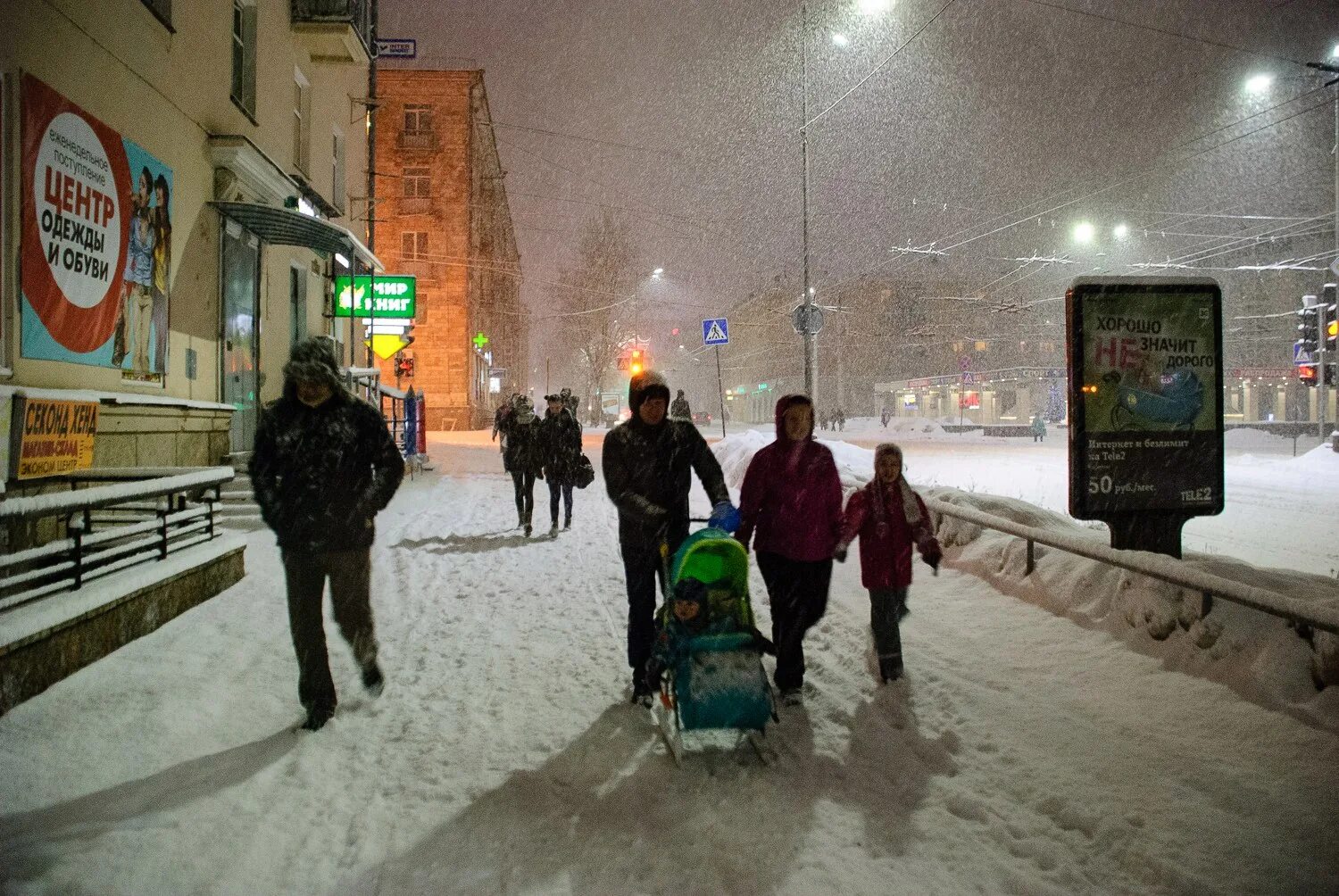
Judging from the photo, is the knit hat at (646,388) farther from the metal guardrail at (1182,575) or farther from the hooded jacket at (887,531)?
the metal guardrail at (1182,575)

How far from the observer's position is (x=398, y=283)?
1900 cm

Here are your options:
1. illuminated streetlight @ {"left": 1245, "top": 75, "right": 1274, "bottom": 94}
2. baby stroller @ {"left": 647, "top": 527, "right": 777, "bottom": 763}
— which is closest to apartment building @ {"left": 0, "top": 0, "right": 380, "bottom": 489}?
baby stroller @ {"left": 647, "top": 527, "right": 777, "bottom": 763}

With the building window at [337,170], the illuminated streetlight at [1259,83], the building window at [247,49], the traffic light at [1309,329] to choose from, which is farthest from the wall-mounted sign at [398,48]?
the traffic light at [1309,329]

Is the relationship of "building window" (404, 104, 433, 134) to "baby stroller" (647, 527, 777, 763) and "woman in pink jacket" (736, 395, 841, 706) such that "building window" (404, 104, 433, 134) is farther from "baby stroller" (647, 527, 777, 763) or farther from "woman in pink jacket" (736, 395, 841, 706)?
"baby stroller" (647, 527, 777, 763)

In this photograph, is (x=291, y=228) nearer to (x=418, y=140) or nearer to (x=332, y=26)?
(x=332, y=26)

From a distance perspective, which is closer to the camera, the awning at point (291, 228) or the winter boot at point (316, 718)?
the winter boot at point (316, 718)

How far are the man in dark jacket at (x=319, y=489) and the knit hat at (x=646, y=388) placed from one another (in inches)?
51.6

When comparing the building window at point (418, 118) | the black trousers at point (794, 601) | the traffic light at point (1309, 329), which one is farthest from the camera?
the building window at point (418, 118)

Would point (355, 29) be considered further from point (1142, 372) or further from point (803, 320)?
point (1142, 372)

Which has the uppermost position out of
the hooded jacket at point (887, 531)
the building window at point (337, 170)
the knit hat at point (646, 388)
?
the building window at point (337, 170)

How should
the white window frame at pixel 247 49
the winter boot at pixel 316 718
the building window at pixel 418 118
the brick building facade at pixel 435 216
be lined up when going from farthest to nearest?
1. the building window at pixel 418 118
2. the brick building facade at pixel 435 216
3. the white window frame at pixel 247 49
4. the winter boot at pixel 316 718

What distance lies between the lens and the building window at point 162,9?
9312 millimetres

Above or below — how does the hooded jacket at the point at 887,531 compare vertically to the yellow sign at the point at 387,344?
Result: below

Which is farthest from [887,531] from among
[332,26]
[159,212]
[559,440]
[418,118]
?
[418,118]
